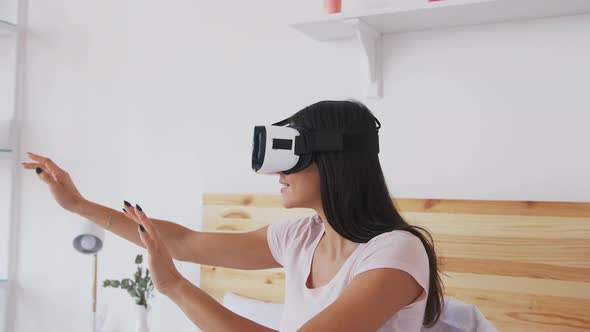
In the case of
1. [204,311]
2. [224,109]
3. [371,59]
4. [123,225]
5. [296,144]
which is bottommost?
[204,311]

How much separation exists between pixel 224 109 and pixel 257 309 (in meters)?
0.69

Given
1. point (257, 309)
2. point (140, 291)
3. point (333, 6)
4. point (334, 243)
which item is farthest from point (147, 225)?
point (140, 291)

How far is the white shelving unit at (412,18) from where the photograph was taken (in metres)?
1.61

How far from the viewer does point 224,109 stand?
219 centimetres

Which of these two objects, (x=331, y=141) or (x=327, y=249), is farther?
(x=327, y=249)

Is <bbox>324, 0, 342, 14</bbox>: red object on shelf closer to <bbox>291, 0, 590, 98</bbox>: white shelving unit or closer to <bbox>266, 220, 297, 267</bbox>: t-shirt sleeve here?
<bbox>291, 0, 590, 98</bbox>: white shelving unit

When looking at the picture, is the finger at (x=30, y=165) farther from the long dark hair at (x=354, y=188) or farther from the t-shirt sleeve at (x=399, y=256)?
the t-shirt sleeve at (x=399, y=256)

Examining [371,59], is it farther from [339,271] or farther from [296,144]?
[339,271]

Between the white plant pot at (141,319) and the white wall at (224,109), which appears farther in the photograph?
the white plant pot at (141,319)

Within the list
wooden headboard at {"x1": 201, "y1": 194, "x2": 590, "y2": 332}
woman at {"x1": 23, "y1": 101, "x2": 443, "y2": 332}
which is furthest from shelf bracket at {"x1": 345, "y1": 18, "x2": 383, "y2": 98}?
woman at {"x1": 23, "y1": 101, "x2": 443, "y2": 332}

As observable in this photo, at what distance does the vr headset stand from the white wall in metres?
0.55

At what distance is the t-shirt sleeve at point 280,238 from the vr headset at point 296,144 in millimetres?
293

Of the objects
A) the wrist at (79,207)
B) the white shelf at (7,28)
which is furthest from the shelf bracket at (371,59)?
the white shelf at (7,28)

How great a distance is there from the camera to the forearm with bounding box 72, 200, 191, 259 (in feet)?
5.34
